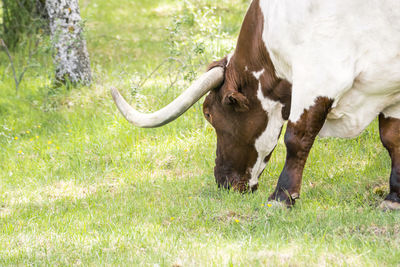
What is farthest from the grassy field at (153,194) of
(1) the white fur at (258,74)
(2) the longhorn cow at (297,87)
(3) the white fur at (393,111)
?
(1) the white fur at (258,74)

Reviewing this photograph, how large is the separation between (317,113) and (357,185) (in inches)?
45.4

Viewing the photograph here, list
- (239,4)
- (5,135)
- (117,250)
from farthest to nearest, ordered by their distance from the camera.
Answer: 1. (239,4)
2. (5,135)
3. (117,250)

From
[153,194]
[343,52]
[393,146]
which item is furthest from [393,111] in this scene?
[153,194]

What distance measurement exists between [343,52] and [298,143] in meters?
0.72

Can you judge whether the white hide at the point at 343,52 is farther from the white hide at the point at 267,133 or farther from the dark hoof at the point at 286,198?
the dark hoof at the point at 286,198

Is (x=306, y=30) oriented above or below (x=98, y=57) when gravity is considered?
above

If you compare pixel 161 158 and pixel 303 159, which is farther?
→ pixel 161 158

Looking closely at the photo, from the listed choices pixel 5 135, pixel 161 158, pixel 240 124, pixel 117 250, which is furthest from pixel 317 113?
pixel 5 135

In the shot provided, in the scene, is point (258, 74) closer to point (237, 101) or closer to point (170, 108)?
point (237, 101)

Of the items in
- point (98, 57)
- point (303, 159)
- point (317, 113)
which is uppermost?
point (317, 113)

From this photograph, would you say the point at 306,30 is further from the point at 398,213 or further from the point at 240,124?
the point at 398,213

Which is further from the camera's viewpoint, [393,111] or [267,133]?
[267,133]

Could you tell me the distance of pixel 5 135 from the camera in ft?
22.3

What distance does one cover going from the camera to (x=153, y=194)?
17.6ft
